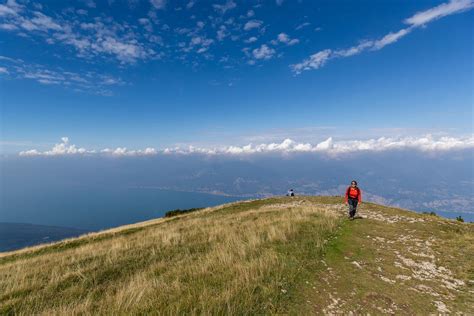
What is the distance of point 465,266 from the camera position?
9.91 meters

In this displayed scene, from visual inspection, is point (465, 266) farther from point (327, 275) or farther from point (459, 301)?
point (327, 275)

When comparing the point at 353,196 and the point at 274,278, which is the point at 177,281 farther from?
the point at 353,196

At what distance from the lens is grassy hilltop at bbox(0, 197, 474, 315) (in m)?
6.45

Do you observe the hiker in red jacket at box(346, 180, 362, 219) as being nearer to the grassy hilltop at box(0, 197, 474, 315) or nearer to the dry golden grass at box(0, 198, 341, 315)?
the grassy hilltop at box(0, 197, 474, 315)

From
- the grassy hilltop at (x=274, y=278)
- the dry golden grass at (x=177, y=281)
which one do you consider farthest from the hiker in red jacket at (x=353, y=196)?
the dry golden grass at (x=177, y=281)

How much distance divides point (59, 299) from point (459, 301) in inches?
498

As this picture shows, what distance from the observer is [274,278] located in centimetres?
760

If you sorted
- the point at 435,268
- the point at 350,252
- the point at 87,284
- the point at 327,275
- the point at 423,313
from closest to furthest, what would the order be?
the point at 423,313
the point at 327,275
the point at 87,284
the point at 435,268
the point at 350,252

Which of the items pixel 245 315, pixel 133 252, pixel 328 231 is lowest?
pixel 133 252

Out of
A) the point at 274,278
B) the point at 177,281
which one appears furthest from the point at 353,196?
the point at 177,281

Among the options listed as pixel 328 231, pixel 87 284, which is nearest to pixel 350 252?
pixel 328 231

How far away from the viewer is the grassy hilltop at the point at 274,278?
21.1ft

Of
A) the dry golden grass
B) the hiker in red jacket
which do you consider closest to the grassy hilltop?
the dry golden grass

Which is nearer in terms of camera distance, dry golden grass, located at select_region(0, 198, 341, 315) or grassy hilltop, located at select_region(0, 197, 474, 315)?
dry golden grass, located at select_region(0, 198, 341, 315)
